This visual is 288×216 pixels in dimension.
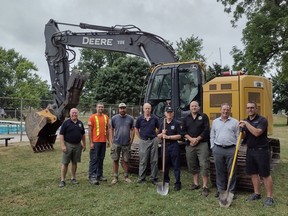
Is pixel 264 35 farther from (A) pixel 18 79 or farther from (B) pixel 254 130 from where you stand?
(A) pixel 18 79

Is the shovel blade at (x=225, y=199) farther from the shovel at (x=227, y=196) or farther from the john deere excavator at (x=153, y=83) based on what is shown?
the john deere excavator at (x=153, y=83)

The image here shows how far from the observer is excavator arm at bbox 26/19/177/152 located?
368 inches

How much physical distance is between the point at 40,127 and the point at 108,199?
6503 millimetres

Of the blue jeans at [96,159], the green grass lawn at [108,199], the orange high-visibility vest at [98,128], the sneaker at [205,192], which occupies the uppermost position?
the orange high-visibility vest at [98,128]

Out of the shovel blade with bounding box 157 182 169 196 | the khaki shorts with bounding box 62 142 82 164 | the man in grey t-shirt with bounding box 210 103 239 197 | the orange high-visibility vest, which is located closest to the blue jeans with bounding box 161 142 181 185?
the shovel blade with bounding box 157 182 169 196

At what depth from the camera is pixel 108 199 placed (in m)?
5.87

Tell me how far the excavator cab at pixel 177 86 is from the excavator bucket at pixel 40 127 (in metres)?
4.77

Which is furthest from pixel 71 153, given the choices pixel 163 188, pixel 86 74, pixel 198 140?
pixel 86 74

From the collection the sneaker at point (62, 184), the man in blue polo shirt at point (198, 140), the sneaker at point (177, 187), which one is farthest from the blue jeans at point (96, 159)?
the man in blue polo shirt at point (198, 140)

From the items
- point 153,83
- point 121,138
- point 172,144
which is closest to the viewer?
point 172,144

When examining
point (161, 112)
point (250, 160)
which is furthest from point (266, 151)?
point (161, 112)

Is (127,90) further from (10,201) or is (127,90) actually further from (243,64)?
(10,201)

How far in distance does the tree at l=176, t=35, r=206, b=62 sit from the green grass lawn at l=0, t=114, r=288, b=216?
83.2ft

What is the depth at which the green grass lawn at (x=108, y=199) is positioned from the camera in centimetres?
525
